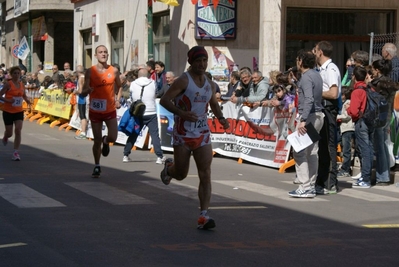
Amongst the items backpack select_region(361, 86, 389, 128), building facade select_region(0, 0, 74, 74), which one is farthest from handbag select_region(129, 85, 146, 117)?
building facade select_region(0, 0, 74, 74)

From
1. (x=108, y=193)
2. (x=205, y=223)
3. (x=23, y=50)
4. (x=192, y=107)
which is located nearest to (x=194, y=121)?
(x=192, y=107)

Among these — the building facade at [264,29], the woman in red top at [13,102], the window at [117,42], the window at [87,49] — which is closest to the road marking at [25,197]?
the woman in red top at [13,102]

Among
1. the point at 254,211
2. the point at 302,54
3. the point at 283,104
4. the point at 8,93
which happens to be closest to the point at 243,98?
the point at 283,104

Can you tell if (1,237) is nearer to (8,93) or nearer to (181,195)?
(181,195)

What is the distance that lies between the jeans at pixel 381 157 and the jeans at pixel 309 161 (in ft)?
7.58

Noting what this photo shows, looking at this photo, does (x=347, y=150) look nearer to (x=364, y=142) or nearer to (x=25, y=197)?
(x=364, y=142)

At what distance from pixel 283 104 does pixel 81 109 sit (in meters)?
9.04

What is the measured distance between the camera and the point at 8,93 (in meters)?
16.2

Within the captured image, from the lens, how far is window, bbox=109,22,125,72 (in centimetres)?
3235

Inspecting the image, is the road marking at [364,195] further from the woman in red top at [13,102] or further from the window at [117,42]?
the window at [117,42]

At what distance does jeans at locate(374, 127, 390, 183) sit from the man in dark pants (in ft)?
5.17

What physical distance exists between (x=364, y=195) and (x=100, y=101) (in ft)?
14.0

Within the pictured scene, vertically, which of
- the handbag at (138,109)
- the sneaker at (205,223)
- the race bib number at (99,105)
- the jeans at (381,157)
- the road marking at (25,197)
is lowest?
the road marking at (25,197)

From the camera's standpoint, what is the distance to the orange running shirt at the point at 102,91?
1324 centimetres
